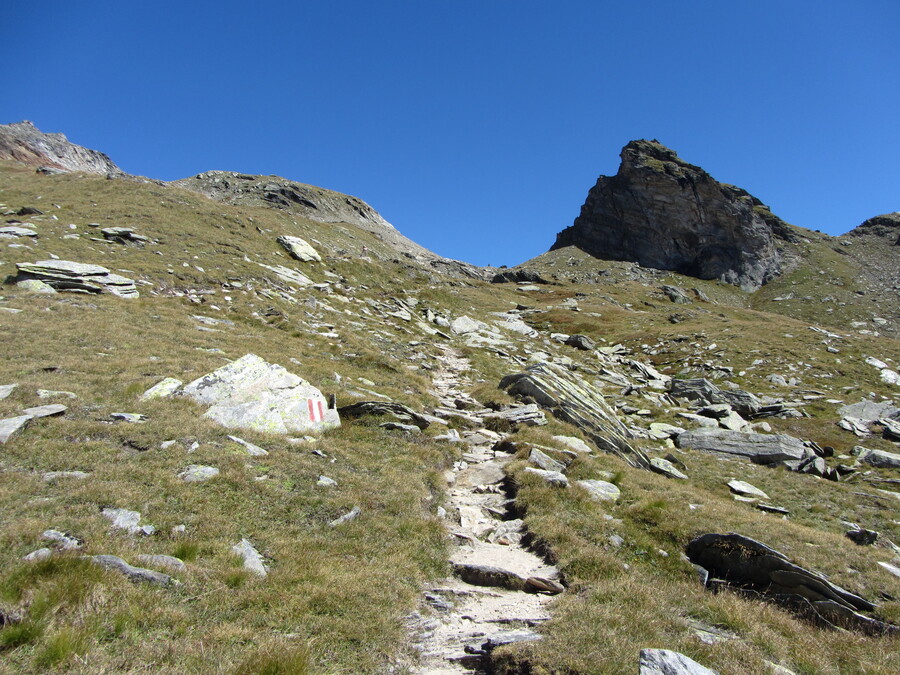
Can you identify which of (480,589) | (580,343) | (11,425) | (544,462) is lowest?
(480,589)

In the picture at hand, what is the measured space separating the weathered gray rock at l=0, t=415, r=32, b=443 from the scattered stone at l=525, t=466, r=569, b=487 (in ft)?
40.6

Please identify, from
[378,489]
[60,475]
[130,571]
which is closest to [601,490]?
[378,489]

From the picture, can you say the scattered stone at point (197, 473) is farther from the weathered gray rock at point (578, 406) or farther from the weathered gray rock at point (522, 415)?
the weathered gray rock at point (578, 406)

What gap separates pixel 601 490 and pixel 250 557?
9.39 meters

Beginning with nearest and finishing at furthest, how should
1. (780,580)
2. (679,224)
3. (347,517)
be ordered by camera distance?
(780,580) < (347,517) < (679,224)

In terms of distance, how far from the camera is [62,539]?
652 cm

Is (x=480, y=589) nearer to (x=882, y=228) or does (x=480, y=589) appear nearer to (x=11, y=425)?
(x=11, y=425)

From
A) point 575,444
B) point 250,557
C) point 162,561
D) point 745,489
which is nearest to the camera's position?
point 162,561

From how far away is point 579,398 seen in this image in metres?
22.5

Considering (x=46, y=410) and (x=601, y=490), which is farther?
(x=601, y=490)

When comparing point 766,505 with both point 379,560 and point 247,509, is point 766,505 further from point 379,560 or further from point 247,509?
point 247,509

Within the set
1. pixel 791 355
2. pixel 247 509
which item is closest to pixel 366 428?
pixel 247 509

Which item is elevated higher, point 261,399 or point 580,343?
point 580,343

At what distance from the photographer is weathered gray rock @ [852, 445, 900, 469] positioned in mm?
20062
